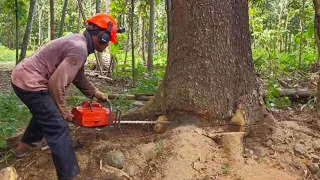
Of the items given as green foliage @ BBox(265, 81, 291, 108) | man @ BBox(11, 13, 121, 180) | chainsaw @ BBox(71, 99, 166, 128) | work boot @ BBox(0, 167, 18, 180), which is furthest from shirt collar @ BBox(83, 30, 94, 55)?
green foliage @ BBox(265, 81, 291, 108)

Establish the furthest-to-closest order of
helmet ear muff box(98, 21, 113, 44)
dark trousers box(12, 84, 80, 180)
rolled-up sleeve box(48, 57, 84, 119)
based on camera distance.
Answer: helmet ear muff box(98, 21, 113, 44) < dark trousers box(12, 84, 80, 180) < rolled-up sleeve box(48, 57, 84, 119)

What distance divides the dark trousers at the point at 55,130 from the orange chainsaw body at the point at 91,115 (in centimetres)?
18

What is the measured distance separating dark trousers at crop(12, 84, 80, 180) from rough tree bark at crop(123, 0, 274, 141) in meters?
1.18

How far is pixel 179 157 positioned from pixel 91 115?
2.95 ft

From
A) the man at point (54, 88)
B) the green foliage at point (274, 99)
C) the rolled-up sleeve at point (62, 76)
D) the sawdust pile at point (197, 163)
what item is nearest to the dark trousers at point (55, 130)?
the man at point (54, 88)

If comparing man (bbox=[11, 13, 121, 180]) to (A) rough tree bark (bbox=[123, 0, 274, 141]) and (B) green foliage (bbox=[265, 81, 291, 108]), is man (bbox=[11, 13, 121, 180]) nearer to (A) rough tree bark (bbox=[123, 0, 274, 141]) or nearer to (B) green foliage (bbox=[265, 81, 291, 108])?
(A) rough tree bark (bbox=[123, 0, 274, 141])

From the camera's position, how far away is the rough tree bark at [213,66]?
12.4 feet

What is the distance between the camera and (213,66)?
376 cm

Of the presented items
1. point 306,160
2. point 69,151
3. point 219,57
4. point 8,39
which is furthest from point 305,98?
point 8,39

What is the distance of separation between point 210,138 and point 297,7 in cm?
965

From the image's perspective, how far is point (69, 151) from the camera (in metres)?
3.22

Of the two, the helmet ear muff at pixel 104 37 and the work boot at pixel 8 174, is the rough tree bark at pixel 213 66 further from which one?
the work boot at pixel 8 174

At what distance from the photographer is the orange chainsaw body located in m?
3.36

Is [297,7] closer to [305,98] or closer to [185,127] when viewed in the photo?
[305,98]
